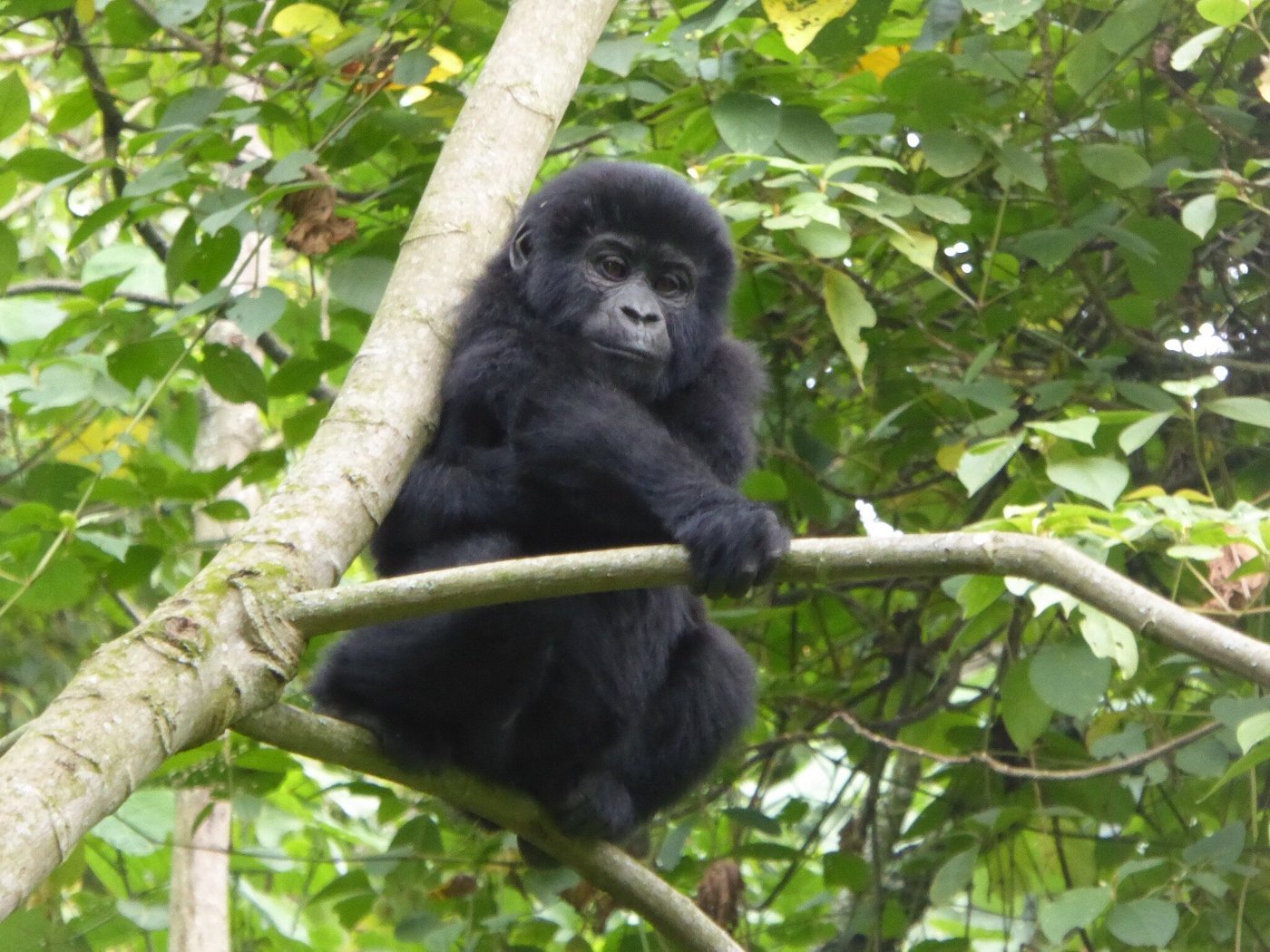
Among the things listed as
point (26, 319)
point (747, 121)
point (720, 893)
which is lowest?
point (720, 893)

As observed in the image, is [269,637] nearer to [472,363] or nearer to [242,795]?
[472,363]

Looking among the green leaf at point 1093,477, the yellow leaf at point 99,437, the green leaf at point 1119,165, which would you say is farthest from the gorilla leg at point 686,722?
the yellow leaf at point 99,437

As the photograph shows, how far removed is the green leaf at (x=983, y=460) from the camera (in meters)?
2.74

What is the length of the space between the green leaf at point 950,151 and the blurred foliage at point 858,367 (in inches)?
0.4

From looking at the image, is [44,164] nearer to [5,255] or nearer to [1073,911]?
[5,255]

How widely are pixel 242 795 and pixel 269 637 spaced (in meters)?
1.66

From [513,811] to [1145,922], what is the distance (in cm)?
129

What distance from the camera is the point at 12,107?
330 cm

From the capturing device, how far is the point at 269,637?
A: 209cm

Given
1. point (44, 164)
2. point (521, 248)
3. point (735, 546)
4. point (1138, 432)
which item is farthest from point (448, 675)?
point (44, 164)

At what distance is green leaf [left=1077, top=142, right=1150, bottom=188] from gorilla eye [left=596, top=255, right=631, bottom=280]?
111 centimetres

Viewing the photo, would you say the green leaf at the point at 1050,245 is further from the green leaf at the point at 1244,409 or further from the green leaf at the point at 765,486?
the green leaf at the point at 765,486

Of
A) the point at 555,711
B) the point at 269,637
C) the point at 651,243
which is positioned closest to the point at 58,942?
the point at 555,711

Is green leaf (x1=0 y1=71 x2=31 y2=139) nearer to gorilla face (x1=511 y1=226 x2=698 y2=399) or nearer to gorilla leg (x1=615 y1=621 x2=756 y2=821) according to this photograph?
gorilla face (x1=511 y1=226 x2=698 y2=399)
